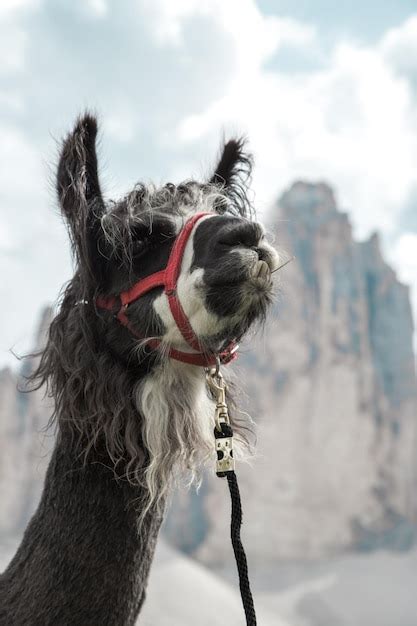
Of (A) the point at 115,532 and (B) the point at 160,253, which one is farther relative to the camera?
(B) the point at 160,253

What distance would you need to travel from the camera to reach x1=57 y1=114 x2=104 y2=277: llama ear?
220 centimetres

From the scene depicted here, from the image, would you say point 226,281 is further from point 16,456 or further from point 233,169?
point 16,456

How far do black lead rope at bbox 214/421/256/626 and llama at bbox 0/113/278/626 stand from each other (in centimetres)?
19

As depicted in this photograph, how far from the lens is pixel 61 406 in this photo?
7.16ft

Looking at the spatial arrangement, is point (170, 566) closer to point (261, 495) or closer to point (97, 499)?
point (261, 495)

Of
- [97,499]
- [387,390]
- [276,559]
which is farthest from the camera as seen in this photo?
[387,390]

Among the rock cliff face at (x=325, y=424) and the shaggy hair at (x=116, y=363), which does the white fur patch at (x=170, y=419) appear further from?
the rock cliff face at (x=325, y=424)

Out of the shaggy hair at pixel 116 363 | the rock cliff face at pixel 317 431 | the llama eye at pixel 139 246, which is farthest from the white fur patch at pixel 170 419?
the rock cliff face at pixel 317 431

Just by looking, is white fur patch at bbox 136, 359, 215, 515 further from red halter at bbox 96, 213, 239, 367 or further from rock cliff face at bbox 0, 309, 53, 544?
rock cliff face at bbox 0, 309, 53, 544

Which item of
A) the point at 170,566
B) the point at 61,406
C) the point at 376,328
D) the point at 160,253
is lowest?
the point at 61,406

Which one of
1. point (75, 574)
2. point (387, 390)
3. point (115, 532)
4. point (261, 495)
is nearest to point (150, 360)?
point (115, 532)

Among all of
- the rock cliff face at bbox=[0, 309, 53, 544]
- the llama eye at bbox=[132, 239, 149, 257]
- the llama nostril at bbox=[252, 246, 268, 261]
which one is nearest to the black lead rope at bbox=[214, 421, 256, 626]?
the llama nostril at bbox=[252, 246, 268, 261]

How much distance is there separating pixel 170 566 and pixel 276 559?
26.2 ft

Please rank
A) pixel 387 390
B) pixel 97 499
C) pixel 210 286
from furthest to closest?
1. pixel 387 390
2. pixel 97 499
3. pixel 210 286
